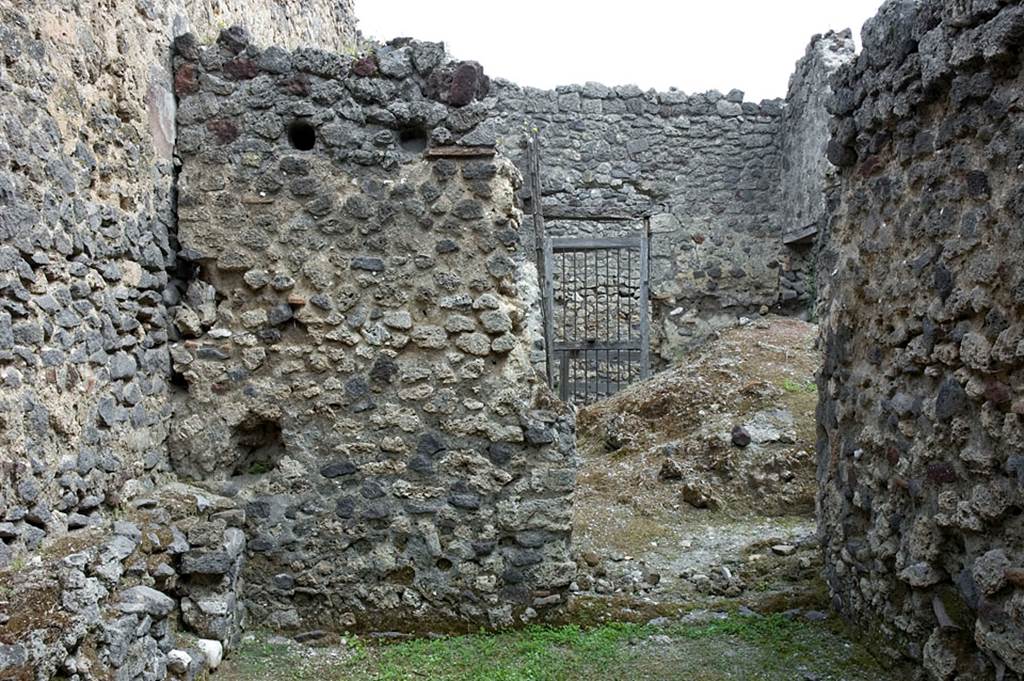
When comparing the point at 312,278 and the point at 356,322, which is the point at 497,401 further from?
the point at 312,278

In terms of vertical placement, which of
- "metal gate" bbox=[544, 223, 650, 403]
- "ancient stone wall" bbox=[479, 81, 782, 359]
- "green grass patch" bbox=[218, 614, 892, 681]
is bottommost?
"green grass patch" bbox=[218, 614, 892, 681]

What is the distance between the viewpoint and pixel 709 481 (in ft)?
22.2

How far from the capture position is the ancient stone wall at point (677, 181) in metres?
10.7

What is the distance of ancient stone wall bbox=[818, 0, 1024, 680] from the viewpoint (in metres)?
2.88

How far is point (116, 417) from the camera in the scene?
376 cm

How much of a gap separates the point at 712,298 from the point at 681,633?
7.12 metres

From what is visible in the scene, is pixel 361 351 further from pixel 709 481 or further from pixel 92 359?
pixel 709 481

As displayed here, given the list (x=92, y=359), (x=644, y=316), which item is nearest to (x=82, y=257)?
(x=92, y=359)

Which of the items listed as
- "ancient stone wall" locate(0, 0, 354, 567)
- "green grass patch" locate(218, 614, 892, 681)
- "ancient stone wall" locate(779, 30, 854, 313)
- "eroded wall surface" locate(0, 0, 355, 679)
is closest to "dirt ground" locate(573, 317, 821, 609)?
"green grass patch" locate(218, 614, 892, 681)

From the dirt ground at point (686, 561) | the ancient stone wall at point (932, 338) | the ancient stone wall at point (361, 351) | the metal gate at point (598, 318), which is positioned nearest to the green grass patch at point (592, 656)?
the dirt ground at point (686, 561)

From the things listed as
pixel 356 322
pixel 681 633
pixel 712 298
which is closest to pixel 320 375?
pixel 356 322

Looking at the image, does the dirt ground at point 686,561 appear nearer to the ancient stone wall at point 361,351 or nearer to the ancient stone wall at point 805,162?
the ancient stone wall at point 361,351

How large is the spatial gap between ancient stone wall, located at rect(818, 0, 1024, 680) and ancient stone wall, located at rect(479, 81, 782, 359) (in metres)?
6.37

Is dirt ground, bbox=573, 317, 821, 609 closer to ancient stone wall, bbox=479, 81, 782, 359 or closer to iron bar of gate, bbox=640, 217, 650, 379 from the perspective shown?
iron bar of gate, bbox=640, 217, 650, 379
